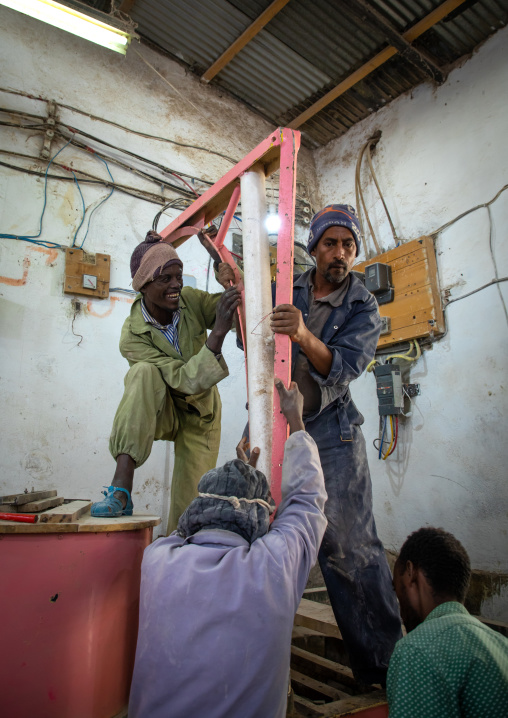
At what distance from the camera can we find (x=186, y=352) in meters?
2.28

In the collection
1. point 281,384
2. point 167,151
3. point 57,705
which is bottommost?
point 57,705

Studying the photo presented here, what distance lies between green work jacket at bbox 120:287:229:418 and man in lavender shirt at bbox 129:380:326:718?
0.76 meters

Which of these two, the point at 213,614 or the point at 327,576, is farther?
the point at 327,576

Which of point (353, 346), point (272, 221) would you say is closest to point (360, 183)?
point (272, 221)

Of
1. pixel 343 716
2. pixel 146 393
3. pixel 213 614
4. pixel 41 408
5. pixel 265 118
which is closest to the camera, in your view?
pixel 213 614

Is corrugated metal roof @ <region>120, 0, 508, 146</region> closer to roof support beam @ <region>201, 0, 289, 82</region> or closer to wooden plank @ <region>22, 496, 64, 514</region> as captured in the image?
roof support beam @ <region>201, 0, 289, 82</region>

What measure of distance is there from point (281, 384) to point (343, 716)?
1.03 m

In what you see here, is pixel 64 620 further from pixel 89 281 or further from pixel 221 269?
pixel 89 281

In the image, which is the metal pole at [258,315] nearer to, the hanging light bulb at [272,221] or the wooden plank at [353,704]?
the wooden plank at [353,704]

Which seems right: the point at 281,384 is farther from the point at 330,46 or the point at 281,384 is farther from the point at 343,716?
the point at 330,46

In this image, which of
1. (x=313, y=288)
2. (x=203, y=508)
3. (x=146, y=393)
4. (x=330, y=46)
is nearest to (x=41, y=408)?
(x=146, y=393)

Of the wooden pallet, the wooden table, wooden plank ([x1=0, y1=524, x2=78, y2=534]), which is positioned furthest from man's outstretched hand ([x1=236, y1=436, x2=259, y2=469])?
the wooden pallet

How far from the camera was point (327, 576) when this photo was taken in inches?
70.1

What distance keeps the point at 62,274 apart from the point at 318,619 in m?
2.52
